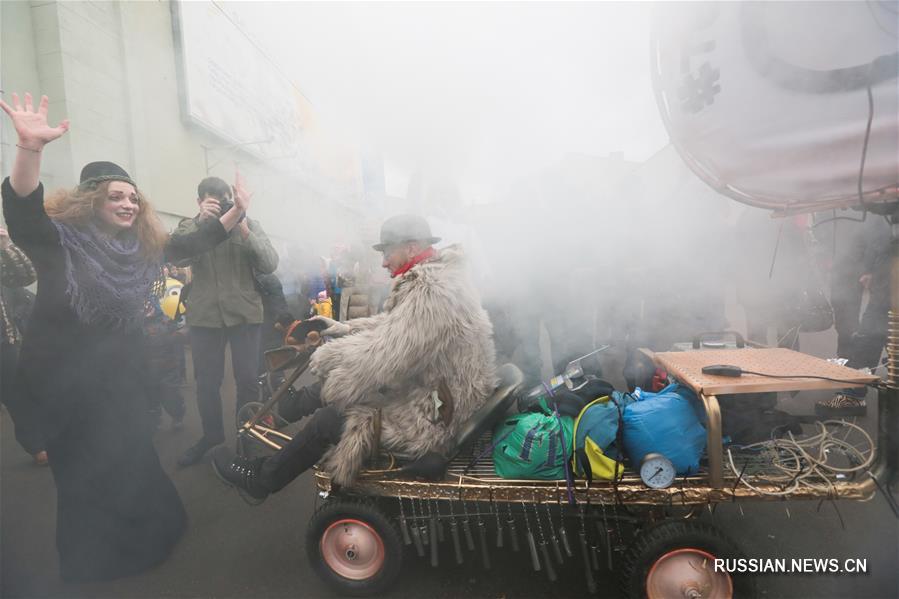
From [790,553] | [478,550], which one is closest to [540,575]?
[478,550]

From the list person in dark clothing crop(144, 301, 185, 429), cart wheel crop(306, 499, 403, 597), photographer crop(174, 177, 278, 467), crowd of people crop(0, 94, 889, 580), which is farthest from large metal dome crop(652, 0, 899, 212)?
person in dark clothing crop(144, 301, 185, 429)

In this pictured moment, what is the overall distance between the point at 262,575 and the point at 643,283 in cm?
309

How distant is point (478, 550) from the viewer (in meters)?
1.86

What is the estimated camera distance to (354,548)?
64.8 inches

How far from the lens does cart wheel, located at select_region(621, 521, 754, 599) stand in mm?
1340

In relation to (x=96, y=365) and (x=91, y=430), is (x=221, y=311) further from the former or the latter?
(x=91, y=430)

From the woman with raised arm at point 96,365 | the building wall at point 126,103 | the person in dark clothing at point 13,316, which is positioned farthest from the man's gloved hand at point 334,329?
the building wall at point 126,103

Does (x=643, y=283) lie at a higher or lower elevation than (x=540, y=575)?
higher

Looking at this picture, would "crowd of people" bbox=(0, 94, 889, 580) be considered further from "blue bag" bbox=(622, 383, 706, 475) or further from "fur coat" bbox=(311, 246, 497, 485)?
"blue bag" bbox=(622, 383, 706, 475)

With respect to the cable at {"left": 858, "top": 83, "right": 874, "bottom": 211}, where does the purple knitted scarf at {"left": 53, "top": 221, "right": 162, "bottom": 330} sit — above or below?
below

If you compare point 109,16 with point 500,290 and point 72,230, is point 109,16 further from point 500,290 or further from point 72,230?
point 500,290

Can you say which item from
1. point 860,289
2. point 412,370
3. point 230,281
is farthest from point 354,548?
point 860,289

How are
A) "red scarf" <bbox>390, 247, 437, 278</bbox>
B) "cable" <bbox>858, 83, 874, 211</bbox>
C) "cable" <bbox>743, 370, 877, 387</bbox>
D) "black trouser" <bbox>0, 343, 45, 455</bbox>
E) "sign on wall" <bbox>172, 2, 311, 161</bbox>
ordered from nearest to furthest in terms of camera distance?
"cable" <bbox>858, 83, 874, 211</bbox> → "cable" <bbox>743, 370, 877, 387</bbox> → "black trouser" <bbox>0, 343, 45, 455</bbox> → "red scarf" <bbox>390, 247, 437, 278</bbox> → "sign on wall" <bbox>172, 2, 311, 161</bbox>

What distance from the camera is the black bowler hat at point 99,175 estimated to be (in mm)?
1764
